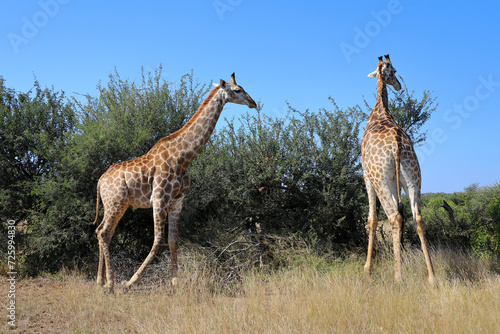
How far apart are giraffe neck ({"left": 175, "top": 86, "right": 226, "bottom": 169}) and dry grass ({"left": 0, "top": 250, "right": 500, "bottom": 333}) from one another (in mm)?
2153

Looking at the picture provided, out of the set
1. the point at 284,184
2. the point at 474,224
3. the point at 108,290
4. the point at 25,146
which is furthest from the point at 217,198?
the point at 474,224

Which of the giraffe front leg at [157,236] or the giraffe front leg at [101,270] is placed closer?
the giraffe front leg at [157,236]

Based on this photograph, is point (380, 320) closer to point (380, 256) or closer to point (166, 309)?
point (166, 309)

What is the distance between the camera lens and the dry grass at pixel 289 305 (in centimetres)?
477

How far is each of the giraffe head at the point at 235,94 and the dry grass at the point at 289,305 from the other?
314 cm

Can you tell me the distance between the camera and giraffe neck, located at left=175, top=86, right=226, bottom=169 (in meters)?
6.93

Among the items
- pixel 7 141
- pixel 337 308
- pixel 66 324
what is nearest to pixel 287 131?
pixel 337 308

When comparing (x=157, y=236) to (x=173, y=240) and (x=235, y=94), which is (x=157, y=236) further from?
(x=235, y=94)

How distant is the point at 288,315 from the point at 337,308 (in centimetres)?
67

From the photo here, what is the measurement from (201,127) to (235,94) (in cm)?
85

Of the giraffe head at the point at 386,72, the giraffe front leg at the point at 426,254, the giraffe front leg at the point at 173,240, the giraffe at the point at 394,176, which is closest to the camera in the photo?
the giraffe front leg at the point at 426,254

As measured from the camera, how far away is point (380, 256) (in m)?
8.49

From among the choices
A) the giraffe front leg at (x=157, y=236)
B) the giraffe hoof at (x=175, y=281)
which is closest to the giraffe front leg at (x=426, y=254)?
the giraffe hoof at (x=175, y=281)

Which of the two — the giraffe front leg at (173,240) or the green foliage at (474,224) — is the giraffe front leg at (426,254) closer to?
the green foliage at (474,224)
